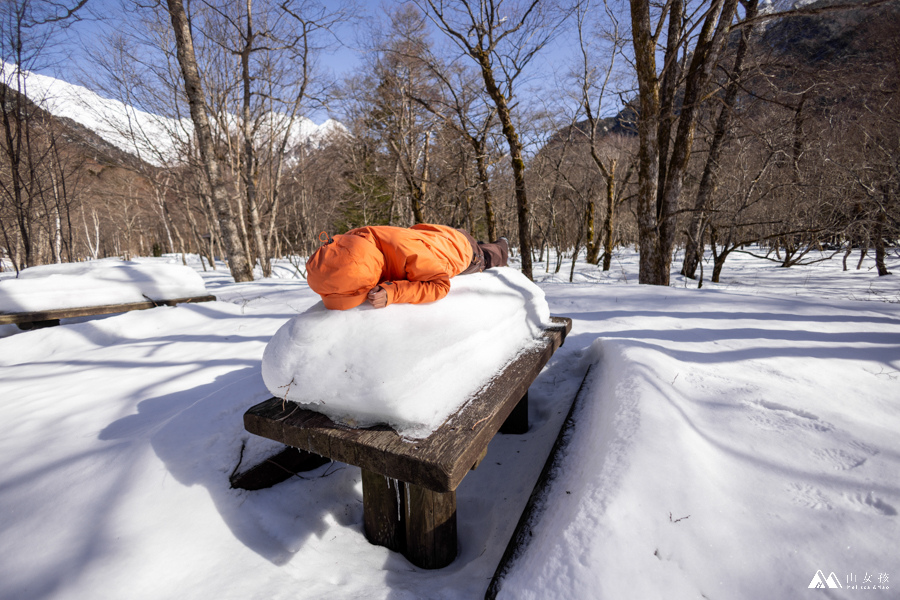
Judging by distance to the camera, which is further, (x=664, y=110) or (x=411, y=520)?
(x=664, y=110)

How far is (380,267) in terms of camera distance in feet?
5.09

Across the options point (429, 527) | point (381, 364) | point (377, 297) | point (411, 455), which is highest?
point (377, 297)

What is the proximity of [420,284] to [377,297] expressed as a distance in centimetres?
23

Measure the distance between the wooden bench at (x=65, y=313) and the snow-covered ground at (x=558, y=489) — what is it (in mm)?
1382

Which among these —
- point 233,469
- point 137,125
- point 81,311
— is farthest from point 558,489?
point 137,125

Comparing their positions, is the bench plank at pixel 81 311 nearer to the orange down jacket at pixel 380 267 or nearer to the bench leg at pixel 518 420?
the orange down jacket at pixel 380 267

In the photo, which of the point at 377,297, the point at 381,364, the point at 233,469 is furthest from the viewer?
the point at 233,469

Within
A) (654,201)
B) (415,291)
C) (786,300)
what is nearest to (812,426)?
(415,291)

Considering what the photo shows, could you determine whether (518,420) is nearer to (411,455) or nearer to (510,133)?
(411,455)

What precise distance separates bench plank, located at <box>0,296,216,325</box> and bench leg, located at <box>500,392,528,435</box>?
4351 mm

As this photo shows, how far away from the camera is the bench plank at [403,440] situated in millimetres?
1139

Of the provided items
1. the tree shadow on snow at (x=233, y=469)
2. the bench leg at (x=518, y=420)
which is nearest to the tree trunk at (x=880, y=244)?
the bench leg at (x=518, y=420)

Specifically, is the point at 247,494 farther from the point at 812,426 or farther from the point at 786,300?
the point at 786,300

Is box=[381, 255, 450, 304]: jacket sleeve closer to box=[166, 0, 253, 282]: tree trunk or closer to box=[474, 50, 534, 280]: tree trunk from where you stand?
box=[474, 50, 534, 280]: tree trunk
